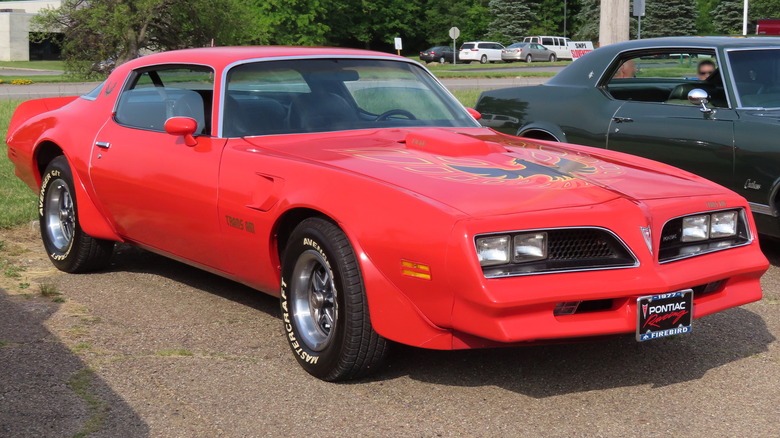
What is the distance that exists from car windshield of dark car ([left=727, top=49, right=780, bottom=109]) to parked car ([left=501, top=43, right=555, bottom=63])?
165 ft

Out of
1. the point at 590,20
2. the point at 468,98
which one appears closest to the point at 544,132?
the point at 468,98

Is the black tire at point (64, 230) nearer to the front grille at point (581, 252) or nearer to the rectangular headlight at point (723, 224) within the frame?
the front grille at point (581, 252)

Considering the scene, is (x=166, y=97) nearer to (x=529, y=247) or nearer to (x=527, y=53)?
(x=529, y=247)

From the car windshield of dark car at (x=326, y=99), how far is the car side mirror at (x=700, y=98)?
1830 mm

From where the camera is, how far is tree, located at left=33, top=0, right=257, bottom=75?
22.6 meters

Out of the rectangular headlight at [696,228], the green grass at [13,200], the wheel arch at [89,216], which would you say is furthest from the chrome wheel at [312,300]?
the green grass at [13,200]

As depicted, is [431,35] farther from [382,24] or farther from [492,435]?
[492,435]

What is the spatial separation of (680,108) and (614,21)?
253 inches

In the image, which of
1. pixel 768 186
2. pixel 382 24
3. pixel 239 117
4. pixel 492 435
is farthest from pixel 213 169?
pixel 382 24

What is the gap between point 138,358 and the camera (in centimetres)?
447

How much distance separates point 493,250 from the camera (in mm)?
3600

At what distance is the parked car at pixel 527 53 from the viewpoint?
56438 millimetres

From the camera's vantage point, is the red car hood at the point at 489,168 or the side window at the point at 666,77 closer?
the red car hood at the point at 489,168

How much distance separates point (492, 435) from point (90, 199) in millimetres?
3197
